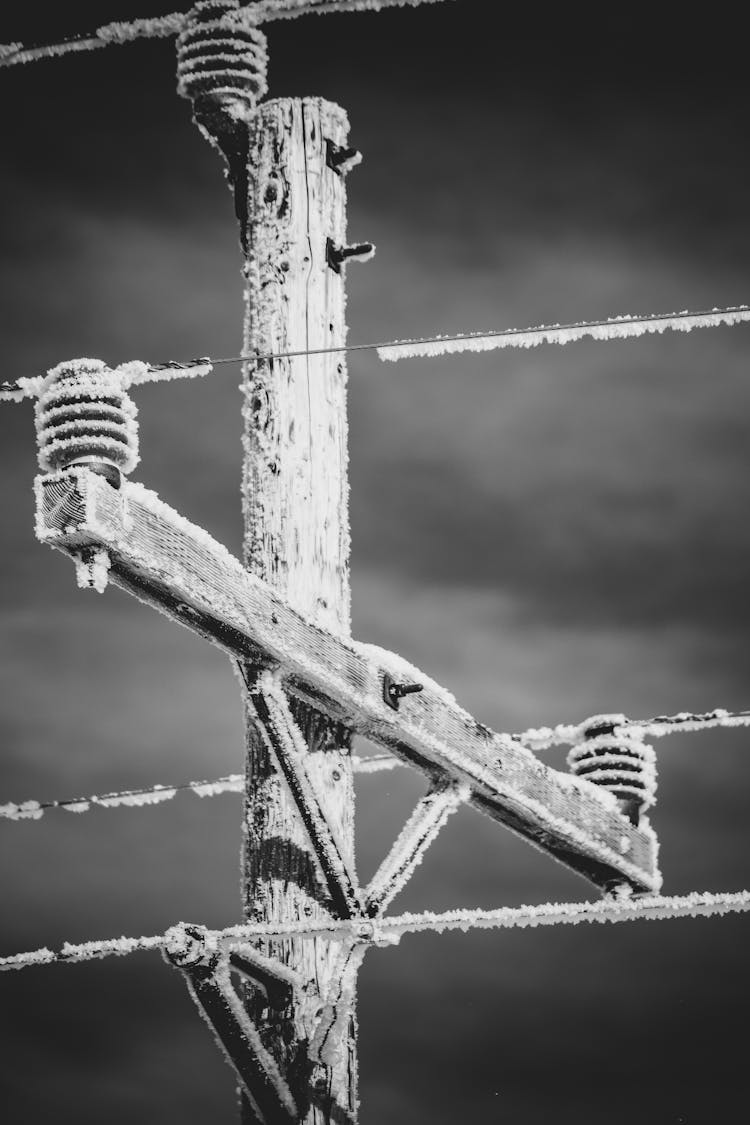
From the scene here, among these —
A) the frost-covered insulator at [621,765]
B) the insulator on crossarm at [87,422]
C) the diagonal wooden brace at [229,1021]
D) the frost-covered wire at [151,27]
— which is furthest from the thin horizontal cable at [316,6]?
the diagonal wooden brace at [229,1021]

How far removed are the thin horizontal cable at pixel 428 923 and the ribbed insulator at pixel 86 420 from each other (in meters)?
1.56

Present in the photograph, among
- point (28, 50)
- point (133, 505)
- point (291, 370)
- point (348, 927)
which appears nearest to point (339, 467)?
point (291, 370)

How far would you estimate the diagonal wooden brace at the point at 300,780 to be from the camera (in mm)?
4457

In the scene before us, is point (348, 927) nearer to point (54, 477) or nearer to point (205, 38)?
point (54, 477)

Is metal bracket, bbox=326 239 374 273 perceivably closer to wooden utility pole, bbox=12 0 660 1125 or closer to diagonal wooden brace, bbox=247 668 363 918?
wooden utility pole, bbox=12 0 660 1125

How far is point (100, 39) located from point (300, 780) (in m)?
4.03

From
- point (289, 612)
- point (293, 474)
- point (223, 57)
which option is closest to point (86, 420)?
point (289, 612)

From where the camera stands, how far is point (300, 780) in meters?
4.48

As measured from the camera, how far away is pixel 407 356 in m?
5.42

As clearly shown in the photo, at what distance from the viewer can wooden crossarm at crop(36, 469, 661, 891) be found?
3852 mm

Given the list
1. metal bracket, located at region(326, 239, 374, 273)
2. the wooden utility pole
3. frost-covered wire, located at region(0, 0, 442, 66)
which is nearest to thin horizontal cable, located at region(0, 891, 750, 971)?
the wooden utility pole

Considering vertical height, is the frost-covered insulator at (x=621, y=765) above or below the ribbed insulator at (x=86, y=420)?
below

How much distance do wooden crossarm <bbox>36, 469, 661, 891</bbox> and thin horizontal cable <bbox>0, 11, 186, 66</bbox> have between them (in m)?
3.04

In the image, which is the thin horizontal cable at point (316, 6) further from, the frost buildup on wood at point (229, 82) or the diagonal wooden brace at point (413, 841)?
the diagonal wooden brace at point (413, 841)
